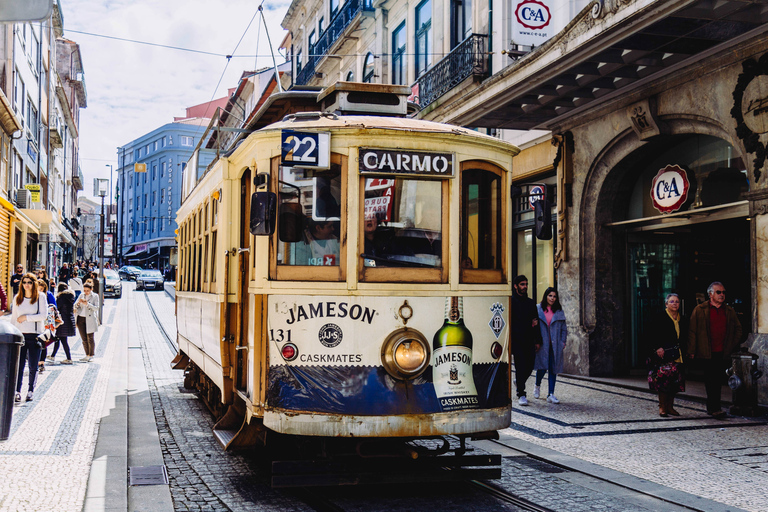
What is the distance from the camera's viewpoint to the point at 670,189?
40.9 feet

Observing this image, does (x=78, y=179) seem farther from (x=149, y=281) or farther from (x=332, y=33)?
(x=332, y=33)

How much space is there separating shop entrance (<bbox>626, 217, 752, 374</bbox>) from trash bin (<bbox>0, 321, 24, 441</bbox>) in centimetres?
1088

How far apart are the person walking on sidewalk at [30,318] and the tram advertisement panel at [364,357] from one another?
5.84m

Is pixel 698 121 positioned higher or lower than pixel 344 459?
higher

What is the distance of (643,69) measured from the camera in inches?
443

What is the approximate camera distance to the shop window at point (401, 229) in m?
5.76

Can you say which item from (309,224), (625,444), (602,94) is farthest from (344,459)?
(602,94)

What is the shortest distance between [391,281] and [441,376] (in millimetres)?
780

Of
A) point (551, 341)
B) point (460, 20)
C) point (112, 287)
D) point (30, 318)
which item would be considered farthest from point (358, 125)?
point (112, 287)

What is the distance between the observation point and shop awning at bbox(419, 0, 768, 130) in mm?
9172

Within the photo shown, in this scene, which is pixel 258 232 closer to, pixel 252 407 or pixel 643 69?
pixel 252 407

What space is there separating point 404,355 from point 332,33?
24.7 metres

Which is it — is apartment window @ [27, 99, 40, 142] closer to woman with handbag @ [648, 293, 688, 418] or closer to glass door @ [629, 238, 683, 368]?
glass door @ [629, 238, 683, 368]

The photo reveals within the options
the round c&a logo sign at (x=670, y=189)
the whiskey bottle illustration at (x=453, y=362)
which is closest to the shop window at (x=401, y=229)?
the whiskey bottle illustration at (x=453, y=362)
